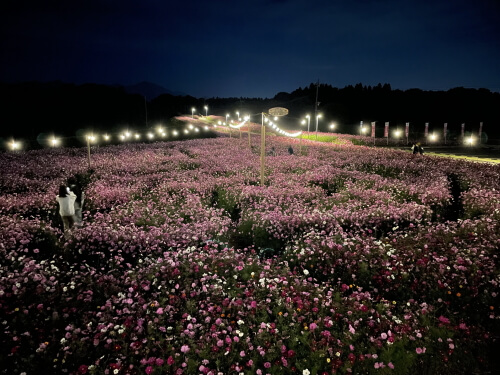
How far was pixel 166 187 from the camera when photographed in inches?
576

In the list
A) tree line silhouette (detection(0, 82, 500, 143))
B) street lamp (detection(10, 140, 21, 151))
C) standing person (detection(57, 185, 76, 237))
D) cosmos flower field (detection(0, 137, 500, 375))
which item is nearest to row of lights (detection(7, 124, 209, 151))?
street lamp (detection(10, 140, 21, 151))

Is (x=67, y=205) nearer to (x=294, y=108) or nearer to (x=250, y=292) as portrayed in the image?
(x=250, y=292)

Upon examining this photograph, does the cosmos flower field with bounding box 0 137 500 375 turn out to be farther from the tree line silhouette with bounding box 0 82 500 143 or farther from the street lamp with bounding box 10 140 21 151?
the tree line silhouette with bounding box 0 82 500 143

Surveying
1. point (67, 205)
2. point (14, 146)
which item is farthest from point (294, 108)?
point (67, 205)

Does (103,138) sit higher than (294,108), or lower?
lower

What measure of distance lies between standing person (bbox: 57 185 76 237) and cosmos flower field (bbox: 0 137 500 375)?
1.46 ft

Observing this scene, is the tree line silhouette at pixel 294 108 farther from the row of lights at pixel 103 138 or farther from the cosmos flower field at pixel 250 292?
the cosmos flower field at pixel 250 292

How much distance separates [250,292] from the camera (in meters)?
5.96

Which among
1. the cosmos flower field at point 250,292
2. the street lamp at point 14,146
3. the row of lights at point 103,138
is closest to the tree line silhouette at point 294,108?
the row of lights at point 103,138

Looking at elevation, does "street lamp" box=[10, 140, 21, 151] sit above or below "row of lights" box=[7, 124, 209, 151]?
below

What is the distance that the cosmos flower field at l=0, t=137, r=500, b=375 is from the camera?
4480mm

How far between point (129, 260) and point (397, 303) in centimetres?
663

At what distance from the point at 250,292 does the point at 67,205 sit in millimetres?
6769

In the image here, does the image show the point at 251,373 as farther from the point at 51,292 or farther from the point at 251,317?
the point at 51,292
